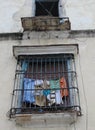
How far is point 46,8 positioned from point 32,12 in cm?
68

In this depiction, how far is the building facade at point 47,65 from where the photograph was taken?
7801 mm

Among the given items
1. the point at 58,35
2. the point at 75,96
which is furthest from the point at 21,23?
the point at 75,96

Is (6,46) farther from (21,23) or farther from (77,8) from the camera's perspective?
(77,8)

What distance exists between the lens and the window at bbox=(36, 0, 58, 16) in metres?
11.3

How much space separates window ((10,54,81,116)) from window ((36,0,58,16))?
2.54 m

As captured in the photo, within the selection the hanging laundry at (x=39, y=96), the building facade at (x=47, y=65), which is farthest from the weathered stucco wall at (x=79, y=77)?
the hanging laundry at (x=39, y=96)

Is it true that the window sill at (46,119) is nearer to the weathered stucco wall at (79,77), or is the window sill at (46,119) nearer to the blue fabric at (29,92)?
the weathered stucco wall at (79,77)

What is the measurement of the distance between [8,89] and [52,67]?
4.51 feet

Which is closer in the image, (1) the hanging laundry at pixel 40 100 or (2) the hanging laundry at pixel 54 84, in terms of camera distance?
(1) the hanging laundry at pixel 40 100

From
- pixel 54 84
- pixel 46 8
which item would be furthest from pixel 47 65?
pixel 46 8

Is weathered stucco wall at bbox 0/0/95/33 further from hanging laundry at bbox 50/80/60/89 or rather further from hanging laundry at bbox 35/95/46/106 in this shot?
hanging laundry at bbox 35/95/46/106

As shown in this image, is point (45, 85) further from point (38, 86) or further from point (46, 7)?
point (46, 7)

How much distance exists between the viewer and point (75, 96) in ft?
27.2

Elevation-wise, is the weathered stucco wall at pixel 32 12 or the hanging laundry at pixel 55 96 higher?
the weathered stucco wall at pixel 32 12
